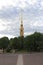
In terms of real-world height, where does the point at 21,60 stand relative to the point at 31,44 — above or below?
below

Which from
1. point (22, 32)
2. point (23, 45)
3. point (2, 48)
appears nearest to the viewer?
point (23, 45)

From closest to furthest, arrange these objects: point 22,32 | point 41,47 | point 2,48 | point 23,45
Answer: point 41,47
point 23,45
point 2,48
point 22,32

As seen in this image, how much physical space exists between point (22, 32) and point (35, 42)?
33.0 m

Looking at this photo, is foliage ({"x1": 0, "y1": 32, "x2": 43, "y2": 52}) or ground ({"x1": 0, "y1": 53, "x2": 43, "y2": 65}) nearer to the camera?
ground ({"x1": 0, "y1": 53, "x2": 43, "y2": 65})

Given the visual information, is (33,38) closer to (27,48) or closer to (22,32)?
(27,48)

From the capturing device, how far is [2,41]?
112000 millimetres

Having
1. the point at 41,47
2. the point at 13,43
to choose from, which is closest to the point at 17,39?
the point at 13,43

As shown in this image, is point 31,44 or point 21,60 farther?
point 31,44

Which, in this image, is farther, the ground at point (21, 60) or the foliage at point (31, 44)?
the foliage at point (31, 44)

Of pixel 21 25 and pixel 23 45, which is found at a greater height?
pixel 21 25

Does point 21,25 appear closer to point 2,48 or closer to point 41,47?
point 2,48

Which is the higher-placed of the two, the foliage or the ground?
the foliage

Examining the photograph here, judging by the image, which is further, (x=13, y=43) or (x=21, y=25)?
(x=21, y=25)

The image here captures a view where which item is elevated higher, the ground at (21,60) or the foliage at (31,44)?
the foliage at (31,44)
